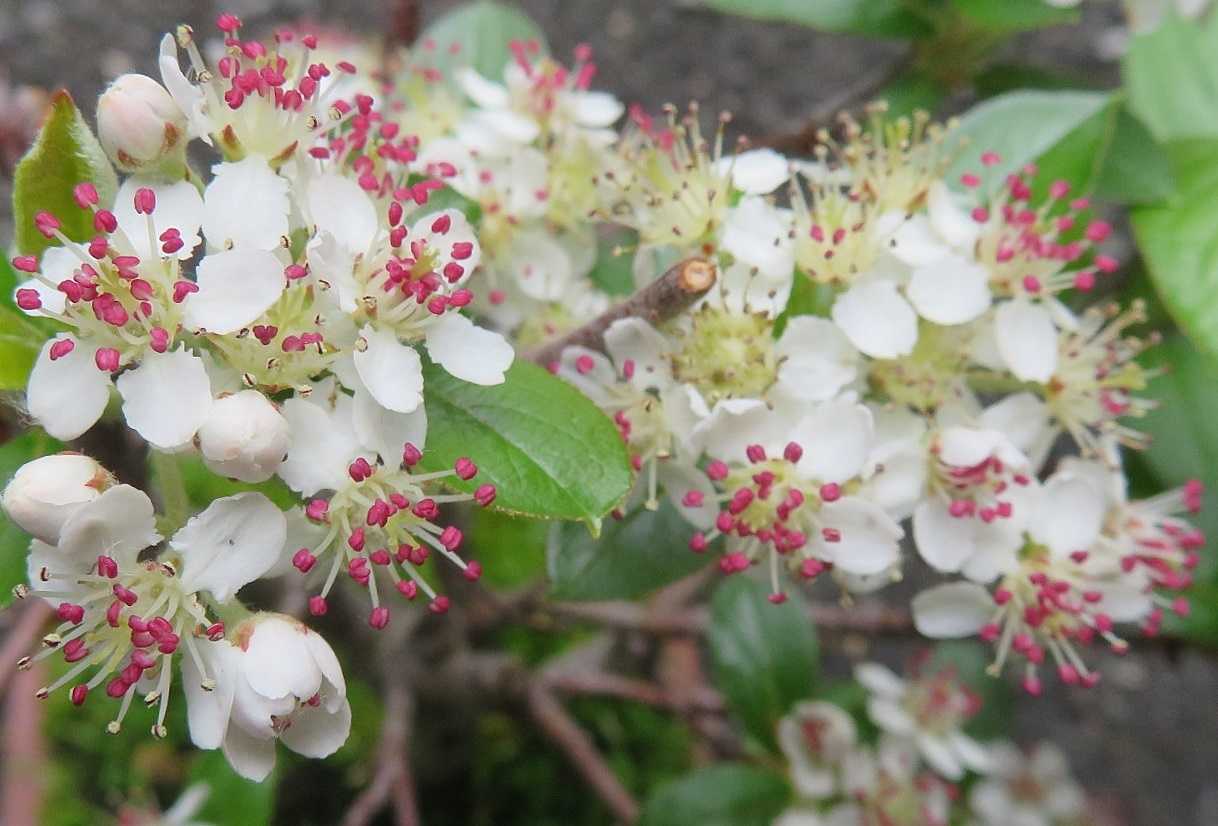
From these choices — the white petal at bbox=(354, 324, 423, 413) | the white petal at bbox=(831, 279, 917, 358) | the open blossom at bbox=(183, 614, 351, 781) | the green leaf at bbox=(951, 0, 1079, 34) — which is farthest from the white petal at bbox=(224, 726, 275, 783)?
the green leaf at bbox=(951, 0, 1079, 34)

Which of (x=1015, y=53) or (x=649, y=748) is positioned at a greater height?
(x=1015, y=53)

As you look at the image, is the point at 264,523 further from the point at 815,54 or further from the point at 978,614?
the point at 815,54

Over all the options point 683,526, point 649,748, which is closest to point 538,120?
point 683,526

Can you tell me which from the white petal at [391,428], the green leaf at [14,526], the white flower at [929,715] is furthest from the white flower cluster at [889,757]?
the green leaf at [14,526]

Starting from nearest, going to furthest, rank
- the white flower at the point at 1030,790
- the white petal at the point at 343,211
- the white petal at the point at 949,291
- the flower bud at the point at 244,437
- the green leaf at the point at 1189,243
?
1. the flower bud at the point at 244,437
2. the white petal at the point at 343,211
3. the white petal at the point at 949,291
4. the green leaf at the point at 1189,243
5. the white flower at the point at 1030,790

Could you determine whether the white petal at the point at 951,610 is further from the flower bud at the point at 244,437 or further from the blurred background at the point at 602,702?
the flower bud at the point at 244,437

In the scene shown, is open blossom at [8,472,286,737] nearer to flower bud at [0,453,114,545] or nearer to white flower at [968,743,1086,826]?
flower bud at [0,453,114,545]
